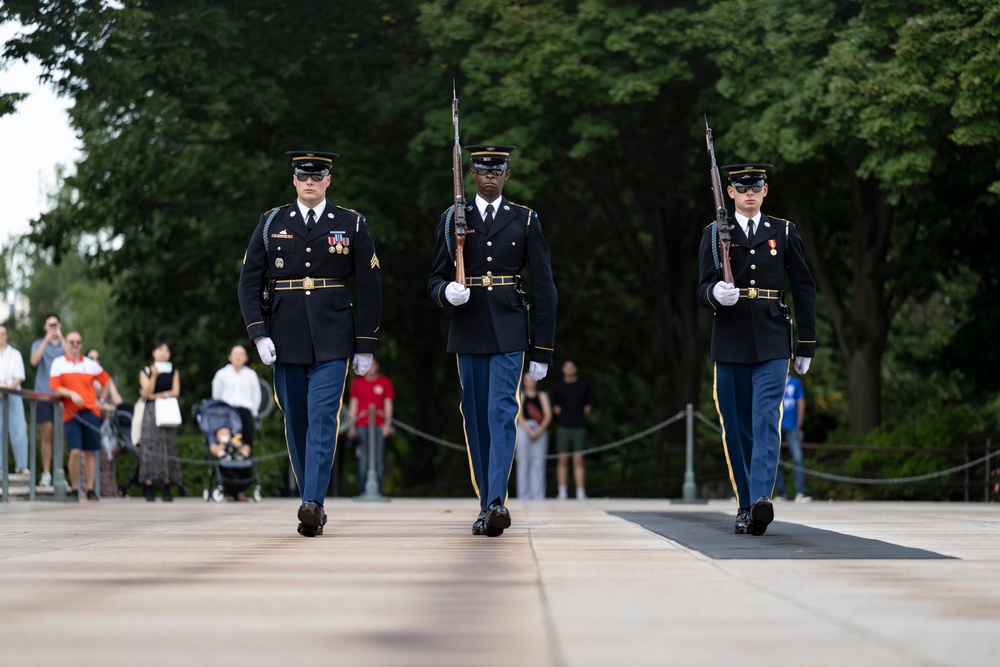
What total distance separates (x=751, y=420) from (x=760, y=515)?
851 mm

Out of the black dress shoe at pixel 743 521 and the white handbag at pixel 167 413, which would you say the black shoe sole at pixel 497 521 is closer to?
the black dress shoe at pixel 743 521

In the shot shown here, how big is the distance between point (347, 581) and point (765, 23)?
17.1 metres

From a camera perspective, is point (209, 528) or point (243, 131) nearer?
point (209, 528)

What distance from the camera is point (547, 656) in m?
4.39

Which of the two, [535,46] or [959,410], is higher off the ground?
[535,46]

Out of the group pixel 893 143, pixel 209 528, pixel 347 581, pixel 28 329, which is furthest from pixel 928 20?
pixel 28 329

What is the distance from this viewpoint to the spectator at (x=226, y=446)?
2005 cm

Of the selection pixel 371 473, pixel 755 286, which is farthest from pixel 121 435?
pixel 755 286

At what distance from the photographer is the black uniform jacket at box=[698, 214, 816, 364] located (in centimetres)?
1014

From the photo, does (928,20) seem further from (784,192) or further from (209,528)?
(209,528)

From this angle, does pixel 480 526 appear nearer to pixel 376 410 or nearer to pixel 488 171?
pixel 488 171

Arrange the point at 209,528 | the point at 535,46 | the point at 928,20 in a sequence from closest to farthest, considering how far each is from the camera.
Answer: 1. the point at 209,528
2. the point at 928,20
3. the point at 535,46

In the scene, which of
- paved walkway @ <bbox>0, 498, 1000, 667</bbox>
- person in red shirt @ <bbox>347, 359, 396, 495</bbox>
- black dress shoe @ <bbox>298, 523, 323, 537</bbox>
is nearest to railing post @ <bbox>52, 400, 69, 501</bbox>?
person in red shirt @ <bbox>347, 359, 396, 495</bbox>

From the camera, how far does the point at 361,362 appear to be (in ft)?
32.8
